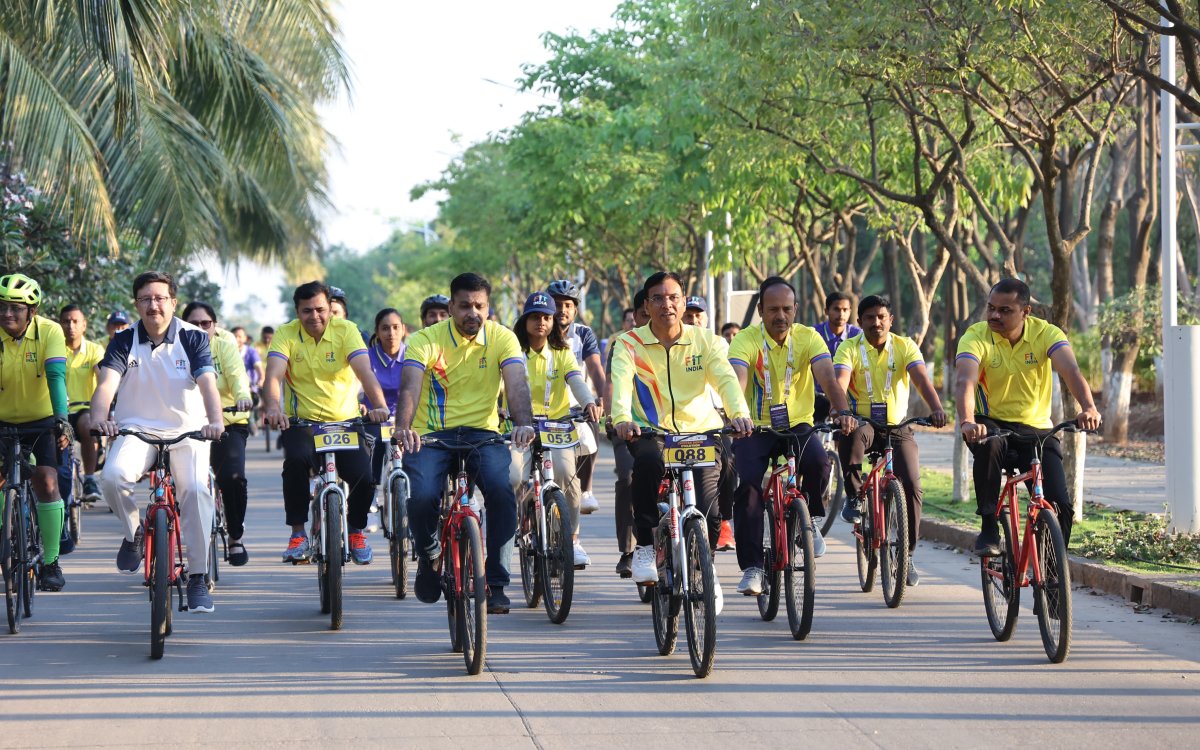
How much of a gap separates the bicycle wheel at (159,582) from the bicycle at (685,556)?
246 cm

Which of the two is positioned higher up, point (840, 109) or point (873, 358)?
point (840, 109)

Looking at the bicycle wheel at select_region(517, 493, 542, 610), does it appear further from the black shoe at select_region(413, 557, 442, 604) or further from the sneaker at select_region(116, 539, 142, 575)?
the sneaker at select_region(116, 539, 142, 575)

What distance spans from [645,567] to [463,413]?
50.0 inches

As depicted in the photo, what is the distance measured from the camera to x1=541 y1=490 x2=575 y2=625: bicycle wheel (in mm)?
9023

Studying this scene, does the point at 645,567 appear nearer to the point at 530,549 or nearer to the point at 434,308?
the point at 530,549

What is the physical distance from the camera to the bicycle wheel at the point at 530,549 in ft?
31.6

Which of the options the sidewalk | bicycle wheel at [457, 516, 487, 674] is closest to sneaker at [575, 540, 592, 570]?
bicycle wheel at [457, 516, 487, 674]

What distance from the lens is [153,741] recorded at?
6406 mm

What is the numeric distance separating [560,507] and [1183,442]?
200 inches

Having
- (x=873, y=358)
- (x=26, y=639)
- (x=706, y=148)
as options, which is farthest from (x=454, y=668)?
(x=706, y=148)

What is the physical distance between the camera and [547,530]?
373 inches

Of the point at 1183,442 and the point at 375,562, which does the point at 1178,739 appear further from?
the point at 375,562

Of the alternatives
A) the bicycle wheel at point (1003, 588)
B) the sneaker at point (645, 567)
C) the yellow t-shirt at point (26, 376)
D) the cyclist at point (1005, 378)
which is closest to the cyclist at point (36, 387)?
the yellow t-shirt at point (26, 376)

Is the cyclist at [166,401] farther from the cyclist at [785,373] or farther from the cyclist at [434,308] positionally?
the cyclist at [434,308]
